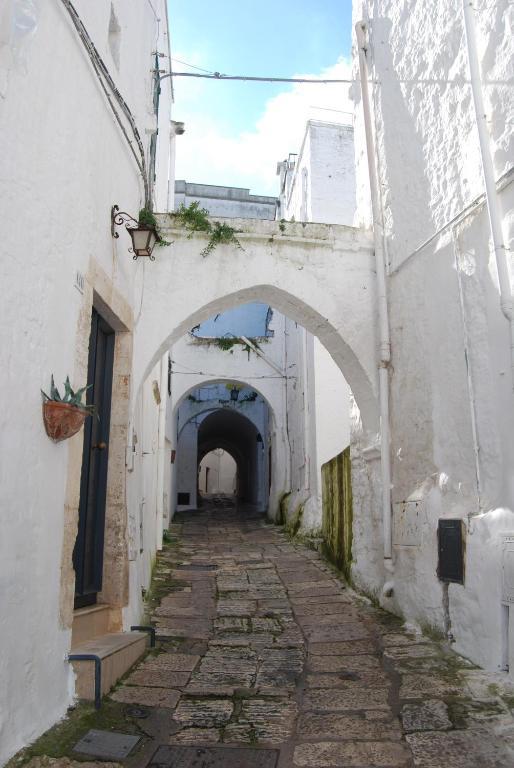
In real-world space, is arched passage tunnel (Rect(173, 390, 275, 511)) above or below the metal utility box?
above

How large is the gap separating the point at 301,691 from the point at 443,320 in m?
2.65

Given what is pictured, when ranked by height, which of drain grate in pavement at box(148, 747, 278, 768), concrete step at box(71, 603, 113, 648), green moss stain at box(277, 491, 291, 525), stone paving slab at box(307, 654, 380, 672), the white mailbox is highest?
green moss stain at box(277, 491, 291, 525)

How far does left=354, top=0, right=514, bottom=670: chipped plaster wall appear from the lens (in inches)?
143

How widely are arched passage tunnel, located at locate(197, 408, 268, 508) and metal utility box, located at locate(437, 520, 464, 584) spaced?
1211 cm

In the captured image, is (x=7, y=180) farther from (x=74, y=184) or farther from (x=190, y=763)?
(x=190, y=763)

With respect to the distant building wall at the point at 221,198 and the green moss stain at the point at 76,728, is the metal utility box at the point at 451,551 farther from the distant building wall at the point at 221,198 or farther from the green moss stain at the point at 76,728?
the distant building wall at the point at 221,198

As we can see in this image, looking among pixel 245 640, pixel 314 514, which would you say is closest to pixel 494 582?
pixel 245 640

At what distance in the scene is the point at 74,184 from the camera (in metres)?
3.38

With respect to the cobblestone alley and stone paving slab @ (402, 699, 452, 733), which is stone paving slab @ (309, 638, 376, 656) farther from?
stone paving slab @ (402, 699, 452, 733)

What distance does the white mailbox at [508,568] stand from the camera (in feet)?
10.8

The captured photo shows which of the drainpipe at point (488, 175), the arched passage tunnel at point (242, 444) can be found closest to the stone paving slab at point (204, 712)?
the drainpipe at point (488, 175)

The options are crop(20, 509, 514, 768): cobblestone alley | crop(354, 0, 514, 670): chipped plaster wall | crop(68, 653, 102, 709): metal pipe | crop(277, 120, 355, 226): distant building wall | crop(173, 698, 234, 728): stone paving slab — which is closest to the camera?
crop(20, 509, 514, 768): cobblestone alley

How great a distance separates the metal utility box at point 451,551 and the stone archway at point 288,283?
149 cm

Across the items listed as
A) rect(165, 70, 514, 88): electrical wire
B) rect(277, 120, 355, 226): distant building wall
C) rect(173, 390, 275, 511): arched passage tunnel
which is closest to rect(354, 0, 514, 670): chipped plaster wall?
rect(165, 70, 514, 88): electrical wire
